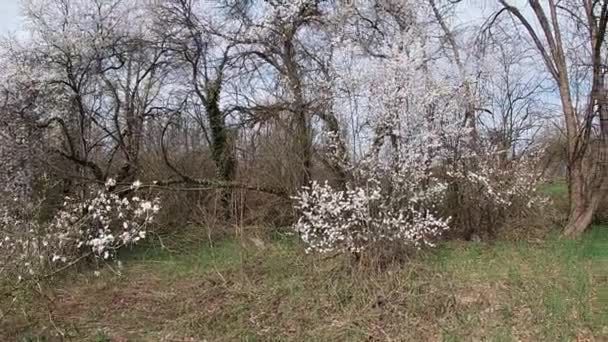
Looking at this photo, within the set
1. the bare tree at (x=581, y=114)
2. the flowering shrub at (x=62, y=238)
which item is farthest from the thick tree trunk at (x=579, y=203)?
the flowering shrub at (x=62, y=238)

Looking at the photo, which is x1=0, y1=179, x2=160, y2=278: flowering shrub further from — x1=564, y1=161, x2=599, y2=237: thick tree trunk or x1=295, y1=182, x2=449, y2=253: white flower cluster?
x1=564, y1=161, x2=599, y2=237: thick tree trunk

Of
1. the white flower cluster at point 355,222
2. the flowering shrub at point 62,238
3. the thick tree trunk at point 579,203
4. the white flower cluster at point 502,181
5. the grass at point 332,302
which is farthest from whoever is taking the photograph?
the thick tree trunk at point 579,203

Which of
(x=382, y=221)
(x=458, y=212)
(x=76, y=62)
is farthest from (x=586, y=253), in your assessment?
(x=76, y=62)

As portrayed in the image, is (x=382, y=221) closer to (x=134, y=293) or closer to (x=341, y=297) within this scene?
(x=341, y=297)

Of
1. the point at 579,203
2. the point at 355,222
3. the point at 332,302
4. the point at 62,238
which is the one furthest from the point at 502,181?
the point at 62,238

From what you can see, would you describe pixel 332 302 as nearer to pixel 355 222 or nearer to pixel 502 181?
pixel 355 222

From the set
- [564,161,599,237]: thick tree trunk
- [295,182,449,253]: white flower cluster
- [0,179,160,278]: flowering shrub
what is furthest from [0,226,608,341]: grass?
[564,161,599,237]: thick tree trunk

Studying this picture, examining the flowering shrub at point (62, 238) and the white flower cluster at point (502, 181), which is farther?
the white flower cluster at point (502, 181)

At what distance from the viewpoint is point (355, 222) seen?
738 cm

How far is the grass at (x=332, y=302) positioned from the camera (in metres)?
5.84

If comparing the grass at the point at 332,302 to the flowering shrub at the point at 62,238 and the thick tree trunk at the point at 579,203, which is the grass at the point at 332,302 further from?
the thick tree trunk at the point at 579,203

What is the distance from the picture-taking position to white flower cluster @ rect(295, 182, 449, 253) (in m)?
7.30

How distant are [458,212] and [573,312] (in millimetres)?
4288

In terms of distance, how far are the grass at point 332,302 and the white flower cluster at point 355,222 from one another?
325mm
